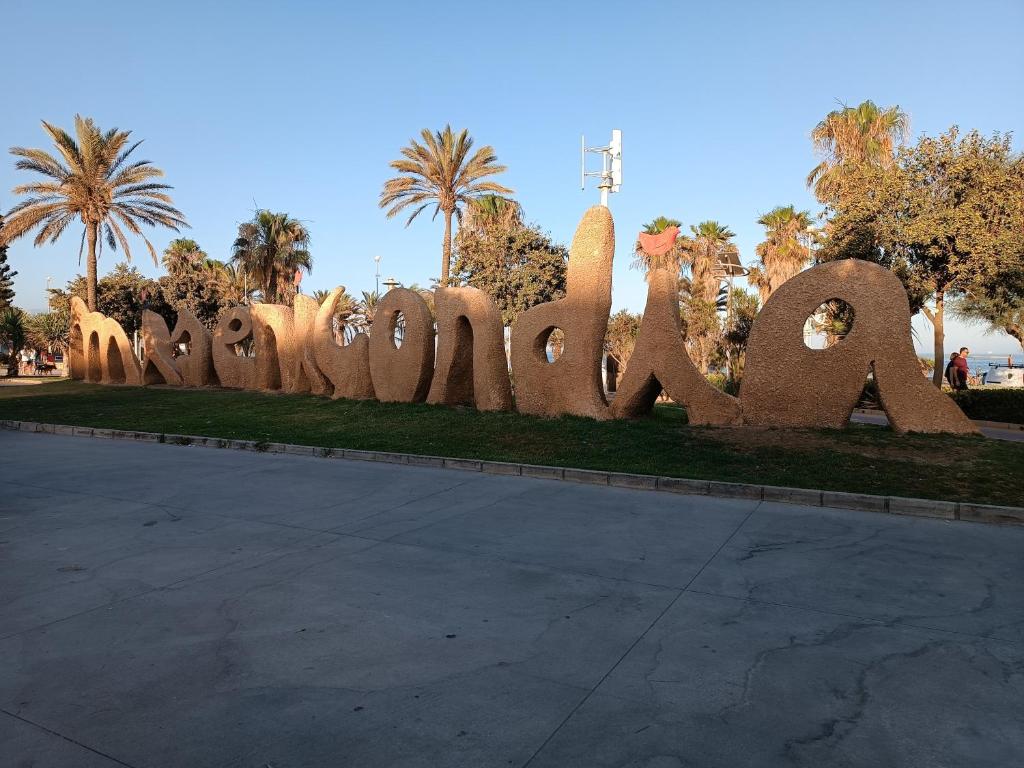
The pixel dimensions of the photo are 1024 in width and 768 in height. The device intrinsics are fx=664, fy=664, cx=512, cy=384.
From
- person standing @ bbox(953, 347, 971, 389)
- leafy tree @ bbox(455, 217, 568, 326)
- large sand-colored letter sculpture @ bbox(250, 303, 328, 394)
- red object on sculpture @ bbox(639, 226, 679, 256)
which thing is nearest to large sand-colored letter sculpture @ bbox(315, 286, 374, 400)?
large sand-colored letter sculpture @ bbox(250, 303, 328, 394)

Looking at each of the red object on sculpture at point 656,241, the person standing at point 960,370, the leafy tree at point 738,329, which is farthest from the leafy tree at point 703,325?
the red object on sculpture at point 656,241

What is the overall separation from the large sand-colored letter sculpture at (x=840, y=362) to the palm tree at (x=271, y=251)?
35745mm

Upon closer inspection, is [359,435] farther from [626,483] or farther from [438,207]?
[438,207]

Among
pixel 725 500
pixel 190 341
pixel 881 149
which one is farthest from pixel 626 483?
pixel 881 149

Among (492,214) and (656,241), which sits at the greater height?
(492,214)

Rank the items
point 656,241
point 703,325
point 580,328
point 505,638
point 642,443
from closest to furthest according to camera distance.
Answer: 1. point 505,638
2. point 642,443
3. point 580,328
4. point 656,241
5. point 703,325

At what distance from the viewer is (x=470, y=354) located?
15859 mm

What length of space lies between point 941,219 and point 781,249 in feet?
45.3

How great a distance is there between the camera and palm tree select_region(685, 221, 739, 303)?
118 ft

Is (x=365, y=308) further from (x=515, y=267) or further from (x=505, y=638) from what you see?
(x=505, y=638)

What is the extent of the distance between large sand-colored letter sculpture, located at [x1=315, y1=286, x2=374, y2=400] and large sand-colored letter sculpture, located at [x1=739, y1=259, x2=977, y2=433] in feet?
32.4

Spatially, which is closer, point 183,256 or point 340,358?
point 340,358

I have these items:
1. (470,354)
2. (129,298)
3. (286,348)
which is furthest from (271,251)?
(470,354)

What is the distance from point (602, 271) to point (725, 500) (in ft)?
21.1
